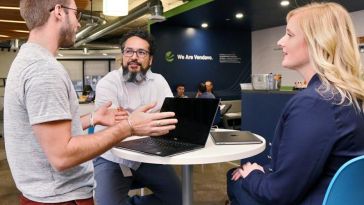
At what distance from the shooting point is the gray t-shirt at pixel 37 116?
107 cm

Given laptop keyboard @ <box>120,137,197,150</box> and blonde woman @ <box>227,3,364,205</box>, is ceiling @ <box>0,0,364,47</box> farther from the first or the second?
blonde woman @ <box>227,3,364,205</box>

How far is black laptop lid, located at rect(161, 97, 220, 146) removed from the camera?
1548mm

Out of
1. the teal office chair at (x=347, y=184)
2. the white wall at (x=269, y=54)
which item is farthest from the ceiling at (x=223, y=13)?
the teal office chair at (x=347, y=184)

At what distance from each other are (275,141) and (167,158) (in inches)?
16.7

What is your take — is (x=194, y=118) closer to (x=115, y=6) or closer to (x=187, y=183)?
(x=187, y=183)

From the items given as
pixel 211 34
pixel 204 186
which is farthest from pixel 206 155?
pixel 211 34

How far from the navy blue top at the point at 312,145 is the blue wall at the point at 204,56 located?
652cm

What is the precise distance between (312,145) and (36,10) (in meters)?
1.05

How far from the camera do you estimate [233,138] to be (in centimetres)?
169

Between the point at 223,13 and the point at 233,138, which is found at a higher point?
the point at 223,13

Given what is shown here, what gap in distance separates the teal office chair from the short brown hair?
1.09 m

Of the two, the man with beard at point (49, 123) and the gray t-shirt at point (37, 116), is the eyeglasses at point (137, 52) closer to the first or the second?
the man with beard at point (49, 123)

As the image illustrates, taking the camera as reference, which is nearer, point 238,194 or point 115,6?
point 238,194

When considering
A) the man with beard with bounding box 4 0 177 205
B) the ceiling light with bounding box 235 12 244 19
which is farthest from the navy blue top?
the ceiling light with bounding box 235 12 244 19
